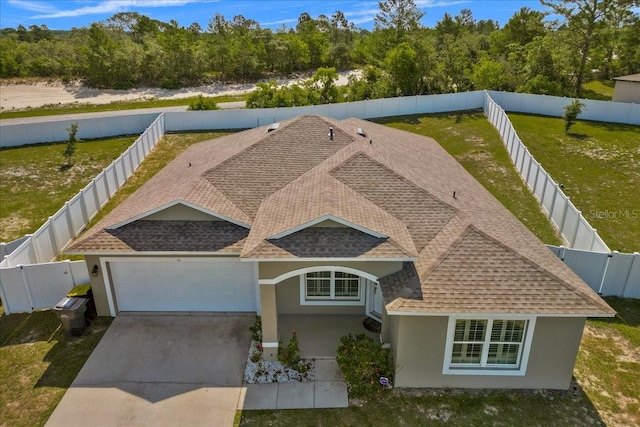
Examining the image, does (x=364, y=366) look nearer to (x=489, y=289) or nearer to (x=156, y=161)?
(x=489, y=289)

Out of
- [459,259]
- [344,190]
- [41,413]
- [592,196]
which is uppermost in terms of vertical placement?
[344,190]

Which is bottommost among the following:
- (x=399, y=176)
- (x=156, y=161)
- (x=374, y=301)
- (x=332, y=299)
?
(x=332, y=299)

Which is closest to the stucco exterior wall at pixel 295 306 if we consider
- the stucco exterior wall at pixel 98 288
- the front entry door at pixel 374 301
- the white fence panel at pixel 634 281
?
the front entry door at pixel 374 301

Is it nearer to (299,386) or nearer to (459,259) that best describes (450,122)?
(459,259)

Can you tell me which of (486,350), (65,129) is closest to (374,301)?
(486,350)

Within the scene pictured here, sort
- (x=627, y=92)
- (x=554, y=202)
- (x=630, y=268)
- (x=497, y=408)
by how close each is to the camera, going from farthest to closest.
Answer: (x=627, y=92) → (x=554, y=202) → (x=630, y=268) → (x=497, y=408)

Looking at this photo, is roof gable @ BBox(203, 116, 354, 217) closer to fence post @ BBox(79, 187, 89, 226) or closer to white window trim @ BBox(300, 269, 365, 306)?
white window trim @ BBox(300, 269, 365, 306)

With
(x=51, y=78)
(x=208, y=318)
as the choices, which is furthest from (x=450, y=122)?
(x=51, y=78)
